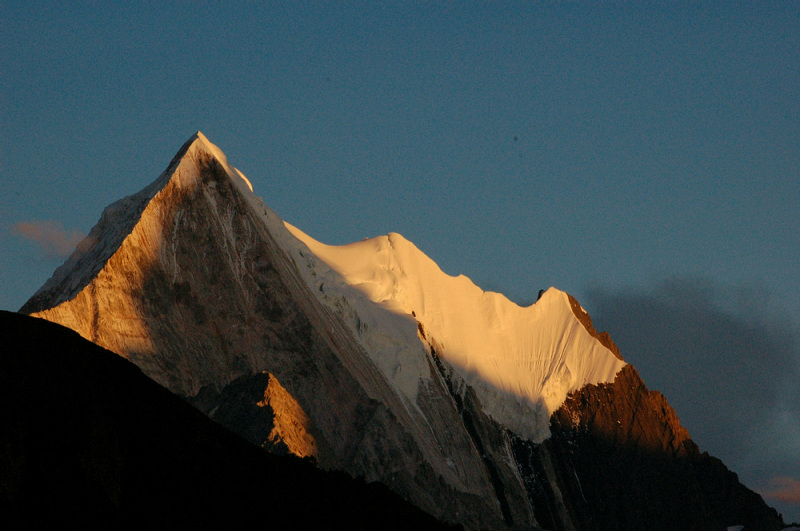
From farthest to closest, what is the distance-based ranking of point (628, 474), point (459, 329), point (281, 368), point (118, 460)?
point (459, 329) < point (628, 474) < point (281, 368) < point (118, 460)

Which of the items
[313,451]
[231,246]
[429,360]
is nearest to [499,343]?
[429,360]

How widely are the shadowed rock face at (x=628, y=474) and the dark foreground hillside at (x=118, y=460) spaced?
310 feet

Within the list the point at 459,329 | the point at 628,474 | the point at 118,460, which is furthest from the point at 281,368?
the point at 118,460

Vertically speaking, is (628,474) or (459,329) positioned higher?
(459,329)

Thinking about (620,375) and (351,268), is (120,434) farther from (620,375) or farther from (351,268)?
(620,375)

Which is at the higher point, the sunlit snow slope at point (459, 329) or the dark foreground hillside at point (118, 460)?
the sunlit snow slope at point (459, 329)

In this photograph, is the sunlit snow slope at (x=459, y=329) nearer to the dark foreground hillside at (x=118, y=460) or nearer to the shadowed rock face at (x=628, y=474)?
the shadowed rock face at (x=628, y=474)

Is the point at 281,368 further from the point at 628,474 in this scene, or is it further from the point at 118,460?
the point at 118,460

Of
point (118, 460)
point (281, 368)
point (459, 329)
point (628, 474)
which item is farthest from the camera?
point (459, 329)

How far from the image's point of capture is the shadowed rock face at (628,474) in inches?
6284

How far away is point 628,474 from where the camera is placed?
16588cm

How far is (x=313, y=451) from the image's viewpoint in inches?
4478

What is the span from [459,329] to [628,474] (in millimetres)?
29441

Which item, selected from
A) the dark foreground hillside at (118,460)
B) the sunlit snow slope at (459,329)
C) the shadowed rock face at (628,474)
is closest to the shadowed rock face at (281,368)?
the shadowed rock face at (628,474)
